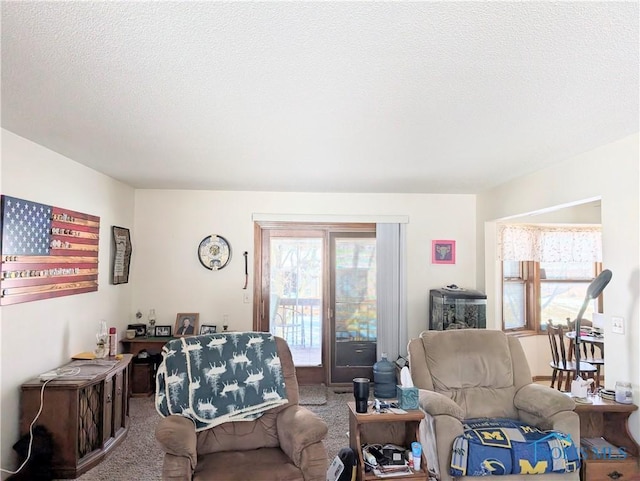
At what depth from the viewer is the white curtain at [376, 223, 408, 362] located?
18.8ft

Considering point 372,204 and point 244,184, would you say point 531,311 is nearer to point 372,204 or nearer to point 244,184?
point 372,204

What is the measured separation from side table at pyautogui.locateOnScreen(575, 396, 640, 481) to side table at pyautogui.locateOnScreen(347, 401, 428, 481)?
1.17 metres

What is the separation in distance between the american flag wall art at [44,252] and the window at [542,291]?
5.13 m

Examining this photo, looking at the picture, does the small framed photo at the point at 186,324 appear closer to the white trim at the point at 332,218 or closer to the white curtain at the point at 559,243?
the white trim at the point at 332,218

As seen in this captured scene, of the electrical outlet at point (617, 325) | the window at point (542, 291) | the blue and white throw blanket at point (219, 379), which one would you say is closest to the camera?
the blue and white throw blanket at point (219, 379)

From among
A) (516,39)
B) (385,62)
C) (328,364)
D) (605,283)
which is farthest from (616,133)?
(328,364)

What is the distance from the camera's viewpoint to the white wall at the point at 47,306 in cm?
314

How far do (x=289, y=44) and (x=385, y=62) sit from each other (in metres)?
0.44

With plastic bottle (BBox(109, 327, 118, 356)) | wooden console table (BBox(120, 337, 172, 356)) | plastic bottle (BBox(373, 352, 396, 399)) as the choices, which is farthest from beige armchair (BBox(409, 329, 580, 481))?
wooden console table (BBox(120, 337, 172, 356))

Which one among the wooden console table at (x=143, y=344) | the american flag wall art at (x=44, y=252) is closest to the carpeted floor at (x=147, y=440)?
the wooden console table at (x=143, y=344)

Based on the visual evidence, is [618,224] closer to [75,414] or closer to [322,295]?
[322,295]

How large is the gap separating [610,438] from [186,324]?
4361 millimetres

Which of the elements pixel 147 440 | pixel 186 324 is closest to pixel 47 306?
pixel 147 440

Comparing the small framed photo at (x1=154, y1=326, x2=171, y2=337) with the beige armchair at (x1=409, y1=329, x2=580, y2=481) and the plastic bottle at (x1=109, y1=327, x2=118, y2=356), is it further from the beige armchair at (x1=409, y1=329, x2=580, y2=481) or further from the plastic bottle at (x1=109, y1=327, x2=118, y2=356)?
the beige armchair at (x1=409, y1=329, x2=580, y2=481)
